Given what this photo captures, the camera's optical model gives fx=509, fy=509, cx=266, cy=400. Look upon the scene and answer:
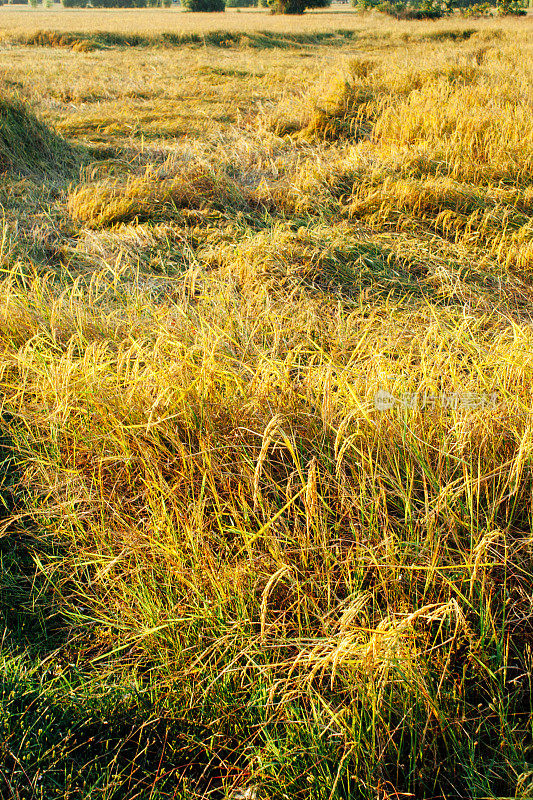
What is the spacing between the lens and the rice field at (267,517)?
1.21m

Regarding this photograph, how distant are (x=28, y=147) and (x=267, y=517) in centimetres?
484

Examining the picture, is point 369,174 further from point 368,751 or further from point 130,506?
point 368,751

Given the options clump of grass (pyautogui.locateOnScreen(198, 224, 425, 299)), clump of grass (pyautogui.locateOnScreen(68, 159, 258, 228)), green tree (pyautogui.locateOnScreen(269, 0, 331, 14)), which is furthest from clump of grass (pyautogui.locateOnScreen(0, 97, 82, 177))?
green tree (pyautogui.locateOnScreen(269, 0, 331, 14))

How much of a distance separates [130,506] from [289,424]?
625 millimetres

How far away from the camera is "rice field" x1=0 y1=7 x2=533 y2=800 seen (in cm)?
121

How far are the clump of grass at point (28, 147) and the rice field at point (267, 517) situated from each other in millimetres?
1301

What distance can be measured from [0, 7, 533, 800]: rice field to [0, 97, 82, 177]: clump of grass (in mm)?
1301

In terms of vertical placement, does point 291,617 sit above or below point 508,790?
above

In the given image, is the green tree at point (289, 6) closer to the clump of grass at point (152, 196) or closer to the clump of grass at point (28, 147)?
the clump of grass at point (28, 147)

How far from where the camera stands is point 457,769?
46.5 inches

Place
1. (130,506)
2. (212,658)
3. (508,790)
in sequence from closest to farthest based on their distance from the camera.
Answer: (508,790), (212,658), (130,506)

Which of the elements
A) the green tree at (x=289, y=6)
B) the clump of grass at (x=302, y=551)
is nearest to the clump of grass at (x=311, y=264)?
the clump of grass at (x=302, y=551)

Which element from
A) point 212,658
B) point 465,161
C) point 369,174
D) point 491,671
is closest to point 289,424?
point 212,658

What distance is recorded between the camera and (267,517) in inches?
62.9
